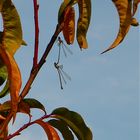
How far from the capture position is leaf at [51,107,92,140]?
1.80 metres

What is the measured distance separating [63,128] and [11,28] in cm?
46

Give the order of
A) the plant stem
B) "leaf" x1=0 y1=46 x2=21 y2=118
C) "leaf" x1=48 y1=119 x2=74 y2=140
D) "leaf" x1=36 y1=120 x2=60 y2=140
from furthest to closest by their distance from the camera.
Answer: "leaf" x1=48 y1=119 x2=74 y2=140 < "leaf" x1=36 y1=120 x2=60 y2=140 < the plant stem < "leaf" x1=0 y1=46 x2=21 y2=118

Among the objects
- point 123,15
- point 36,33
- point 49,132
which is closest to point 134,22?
point 123,15

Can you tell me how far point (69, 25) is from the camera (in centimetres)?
168

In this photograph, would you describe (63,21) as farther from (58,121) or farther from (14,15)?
(58,121)

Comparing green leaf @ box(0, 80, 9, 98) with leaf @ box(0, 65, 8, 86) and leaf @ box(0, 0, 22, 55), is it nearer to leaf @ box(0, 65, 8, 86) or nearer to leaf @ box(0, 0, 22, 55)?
leaf @ box(0, 65, 8, 86)

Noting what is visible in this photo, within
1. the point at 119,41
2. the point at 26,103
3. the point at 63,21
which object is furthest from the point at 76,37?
the point at 26,103

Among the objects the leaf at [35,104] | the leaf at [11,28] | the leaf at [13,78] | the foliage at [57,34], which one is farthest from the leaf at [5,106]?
the leaf at [13,78]

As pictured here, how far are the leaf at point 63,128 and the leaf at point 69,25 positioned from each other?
0.34 meters

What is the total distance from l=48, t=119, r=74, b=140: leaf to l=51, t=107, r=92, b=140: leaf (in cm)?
3

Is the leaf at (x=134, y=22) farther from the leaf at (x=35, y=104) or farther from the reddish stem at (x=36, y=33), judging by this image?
the leaf at (x=35, y=104)

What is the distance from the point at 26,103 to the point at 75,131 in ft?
0.70

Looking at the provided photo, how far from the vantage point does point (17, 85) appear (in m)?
1.40

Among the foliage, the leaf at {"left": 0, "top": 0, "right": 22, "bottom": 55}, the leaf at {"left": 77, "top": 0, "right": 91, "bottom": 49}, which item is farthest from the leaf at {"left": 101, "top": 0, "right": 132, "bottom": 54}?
the leaf at {"left": 0, "top": 0, "right": 22, "bottom": 55}
